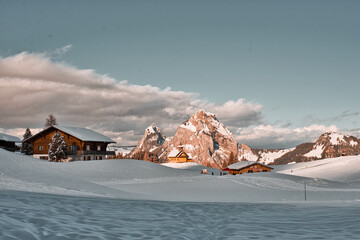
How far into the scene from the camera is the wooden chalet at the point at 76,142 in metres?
73.2

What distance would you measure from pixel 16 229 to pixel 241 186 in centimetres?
3137

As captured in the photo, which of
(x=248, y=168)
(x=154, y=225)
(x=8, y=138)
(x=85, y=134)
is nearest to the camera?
(x=154, y=225)

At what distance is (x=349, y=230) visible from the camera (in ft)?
28.1

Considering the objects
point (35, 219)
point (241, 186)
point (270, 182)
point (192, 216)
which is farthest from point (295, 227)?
point (270, 182)

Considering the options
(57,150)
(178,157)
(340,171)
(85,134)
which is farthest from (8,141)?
(340,171)

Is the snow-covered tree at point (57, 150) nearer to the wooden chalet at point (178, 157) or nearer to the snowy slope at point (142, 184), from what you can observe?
the snowy slope at point (142, 184)

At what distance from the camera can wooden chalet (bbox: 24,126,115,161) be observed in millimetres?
73250

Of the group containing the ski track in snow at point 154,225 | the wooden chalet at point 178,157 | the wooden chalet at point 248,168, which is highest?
the wooden chalet at point 178,157

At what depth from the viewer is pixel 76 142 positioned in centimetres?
7456

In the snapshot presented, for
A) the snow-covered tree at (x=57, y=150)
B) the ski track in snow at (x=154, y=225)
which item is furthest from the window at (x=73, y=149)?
the ski track in snow at (x=154, y=225)

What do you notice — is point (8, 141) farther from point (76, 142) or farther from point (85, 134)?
point (85, 134)

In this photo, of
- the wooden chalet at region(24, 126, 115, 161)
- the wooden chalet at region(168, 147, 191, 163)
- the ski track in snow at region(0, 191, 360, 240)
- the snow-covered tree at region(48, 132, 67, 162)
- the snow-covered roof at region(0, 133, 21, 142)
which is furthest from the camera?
the wooden chalet at region(168, 147, 191, 163)

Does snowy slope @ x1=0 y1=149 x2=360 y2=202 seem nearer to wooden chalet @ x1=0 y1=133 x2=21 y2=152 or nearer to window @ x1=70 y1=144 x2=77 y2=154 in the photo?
window @ x1=70 y1=144 x2=77 y2=154

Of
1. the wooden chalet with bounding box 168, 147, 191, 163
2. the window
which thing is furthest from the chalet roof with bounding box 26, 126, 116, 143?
the wooden chalet with bounding box 168, 147, 191, 163
